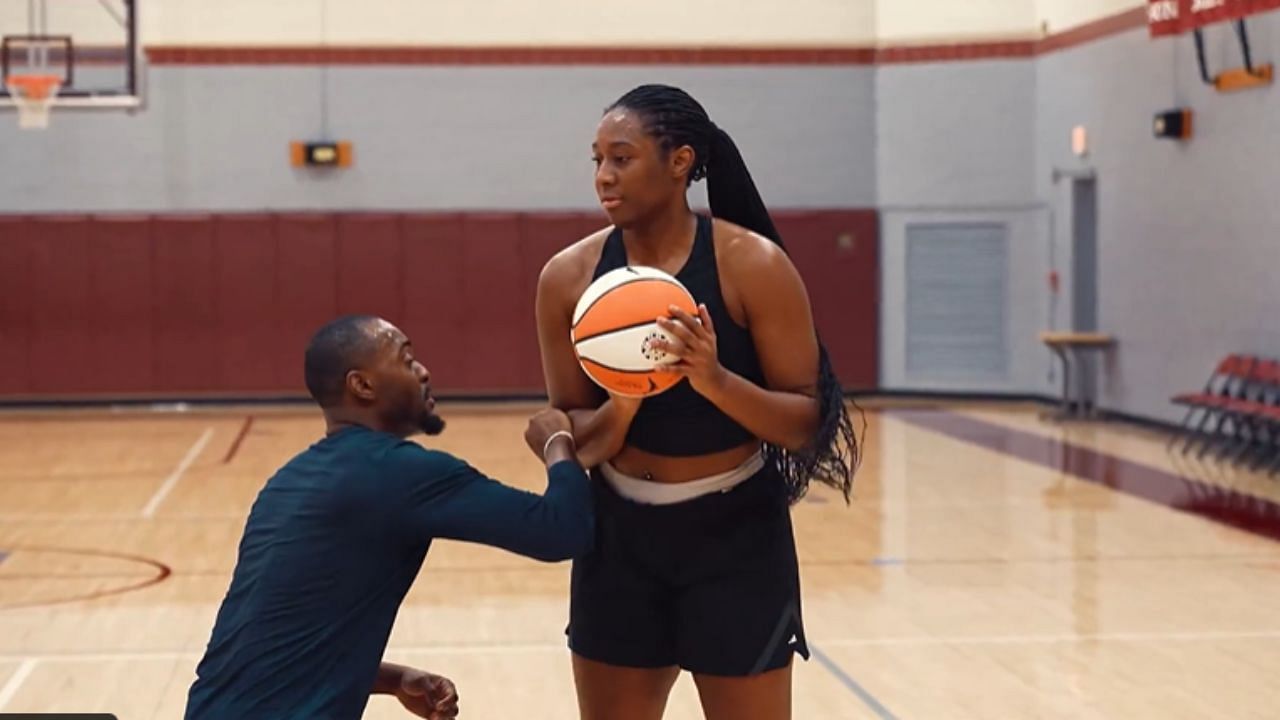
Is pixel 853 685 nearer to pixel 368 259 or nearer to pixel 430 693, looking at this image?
pixel 430 693

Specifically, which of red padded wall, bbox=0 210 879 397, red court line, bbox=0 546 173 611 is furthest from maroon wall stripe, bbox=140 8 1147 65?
red court line, bbox=0 546 173 611

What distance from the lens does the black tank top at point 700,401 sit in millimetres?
3477

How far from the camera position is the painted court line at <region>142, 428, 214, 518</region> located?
1190 cm

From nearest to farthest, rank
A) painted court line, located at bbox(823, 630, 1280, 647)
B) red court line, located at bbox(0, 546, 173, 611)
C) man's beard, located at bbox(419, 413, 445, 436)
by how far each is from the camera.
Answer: man's beard, located at bbox(419, 413, 445, 436)
painted court line, located at bbox(823, 630, 1280, 647)
red court line, located at bbox(0, 546, 173, 611)

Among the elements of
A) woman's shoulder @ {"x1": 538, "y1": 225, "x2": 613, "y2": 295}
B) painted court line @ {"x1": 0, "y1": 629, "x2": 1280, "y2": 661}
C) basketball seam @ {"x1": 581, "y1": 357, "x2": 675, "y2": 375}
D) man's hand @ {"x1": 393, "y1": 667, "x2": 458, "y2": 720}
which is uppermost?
woman's shoulder @ {"x1": 538, "y1": 225, "x2": 613, "y2": 295}

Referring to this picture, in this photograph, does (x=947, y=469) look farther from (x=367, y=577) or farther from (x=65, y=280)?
(x=367, y=577)

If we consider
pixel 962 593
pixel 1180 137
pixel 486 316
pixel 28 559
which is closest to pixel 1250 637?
pixel 962 593

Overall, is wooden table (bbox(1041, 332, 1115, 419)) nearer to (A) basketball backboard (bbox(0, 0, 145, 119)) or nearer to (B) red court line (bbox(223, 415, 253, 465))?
(B) red court line (bbox(223, 415, 253, 465))

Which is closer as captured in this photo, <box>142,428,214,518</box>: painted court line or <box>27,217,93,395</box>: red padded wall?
<box>142,428,214,518</box>: painted court line

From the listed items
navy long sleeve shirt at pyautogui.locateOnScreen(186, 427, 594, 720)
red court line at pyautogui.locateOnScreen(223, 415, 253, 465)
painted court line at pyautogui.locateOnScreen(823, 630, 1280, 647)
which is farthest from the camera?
red court line at pyautogui.locateOnScreen(223, 415, 253, 465)

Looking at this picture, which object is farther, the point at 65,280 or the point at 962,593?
the point at 65,280

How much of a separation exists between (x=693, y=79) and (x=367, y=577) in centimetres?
1659

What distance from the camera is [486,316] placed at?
1938 centimetres

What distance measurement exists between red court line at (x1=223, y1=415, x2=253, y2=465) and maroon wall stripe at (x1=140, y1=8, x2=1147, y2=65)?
3.70m
